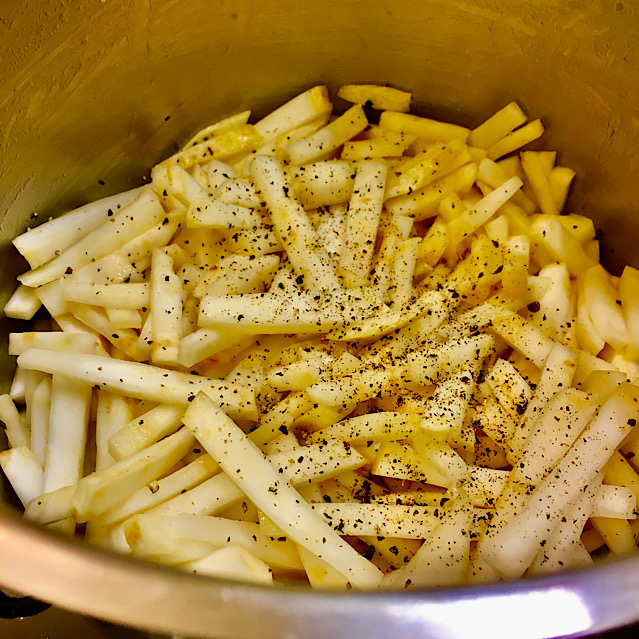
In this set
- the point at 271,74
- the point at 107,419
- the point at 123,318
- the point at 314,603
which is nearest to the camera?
the point at 314,603

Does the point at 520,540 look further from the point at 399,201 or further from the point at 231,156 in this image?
the point at 231,156

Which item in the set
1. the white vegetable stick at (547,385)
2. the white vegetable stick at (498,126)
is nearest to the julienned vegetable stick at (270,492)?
the white vegetable stick at (547,385)

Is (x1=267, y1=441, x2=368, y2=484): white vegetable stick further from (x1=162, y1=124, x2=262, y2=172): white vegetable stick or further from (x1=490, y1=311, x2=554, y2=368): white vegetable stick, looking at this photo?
(x1=162, y1=124, x2=262, y2=172): white vegetable stick

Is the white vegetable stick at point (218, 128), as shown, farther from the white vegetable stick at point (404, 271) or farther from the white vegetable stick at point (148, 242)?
the white vegetable stick at point (404, 271)

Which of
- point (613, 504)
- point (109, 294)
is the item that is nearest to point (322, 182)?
point (109, 294)

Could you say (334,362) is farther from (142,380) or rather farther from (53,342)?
(53,342)

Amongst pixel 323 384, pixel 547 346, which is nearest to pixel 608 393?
pixel 547 346
